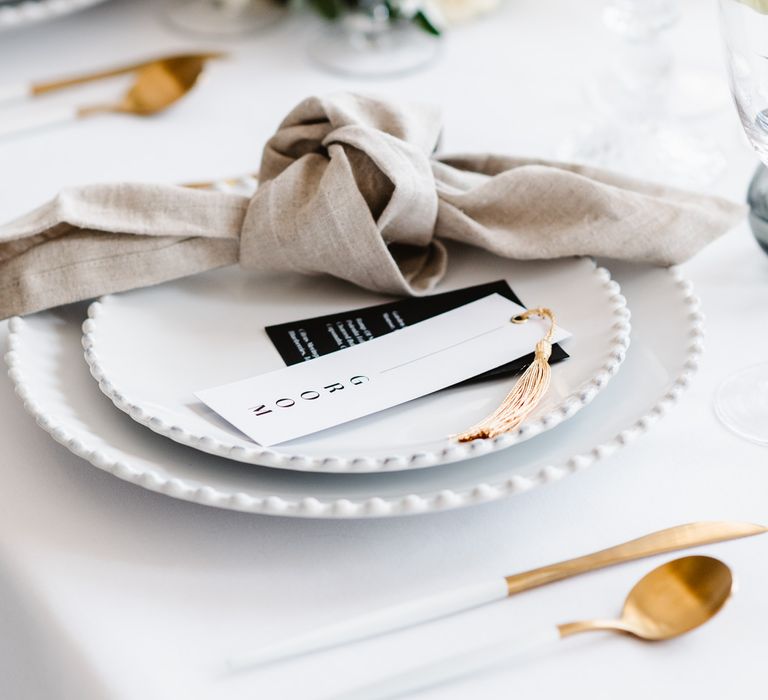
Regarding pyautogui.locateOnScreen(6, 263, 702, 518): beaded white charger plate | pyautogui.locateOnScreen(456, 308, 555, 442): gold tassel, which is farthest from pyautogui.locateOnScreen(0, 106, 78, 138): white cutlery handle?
pyautogui.locateOnScreen(456, 308, 555, 442): gold tassel

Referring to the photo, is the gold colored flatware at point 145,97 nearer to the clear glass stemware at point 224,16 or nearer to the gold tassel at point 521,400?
the clear glass stemware at point 224,16

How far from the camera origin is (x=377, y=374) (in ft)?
1.79

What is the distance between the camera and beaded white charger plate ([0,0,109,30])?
94cm

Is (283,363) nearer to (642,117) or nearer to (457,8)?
(642,117)

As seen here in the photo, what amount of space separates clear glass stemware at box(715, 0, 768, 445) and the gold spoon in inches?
4.9

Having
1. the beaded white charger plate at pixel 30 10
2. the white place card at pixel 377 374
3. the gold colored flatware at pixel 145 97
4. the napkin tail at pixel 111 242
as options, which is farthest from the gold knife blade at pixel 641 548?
the beaded white charger plate at pixel 30 10

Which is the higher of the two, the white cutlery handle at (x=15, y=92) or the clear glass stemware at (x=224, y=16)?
the white cutlery handle at (x=15, y=92)

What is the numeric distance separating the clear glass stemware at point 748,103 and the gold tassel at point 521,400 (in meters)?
Result: 0.11

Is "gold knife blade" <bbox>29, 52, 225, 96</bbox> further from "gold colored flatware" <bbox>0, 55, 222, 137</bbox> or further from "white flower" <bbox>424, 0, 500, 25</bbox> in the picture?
"white flower" <bbox>424, 0, 500, 25</bbox>

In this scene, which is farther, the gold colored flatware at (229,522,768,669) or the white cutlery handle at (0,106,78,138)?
the white cutlery handle at (0,106,78,138)

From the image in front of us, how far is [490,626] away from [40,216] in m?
0.35

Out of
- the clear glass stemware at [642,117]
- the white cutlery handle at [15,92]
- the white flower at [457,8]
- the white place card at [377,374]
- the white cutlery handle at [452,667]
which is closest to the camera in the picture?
the white cutlery handle at [452,667]

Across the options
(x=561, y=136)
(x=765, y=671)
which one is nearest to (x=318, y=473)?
(x=765, y=671)

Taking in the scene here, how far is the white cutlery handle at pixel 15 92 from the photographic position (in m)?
0.92
